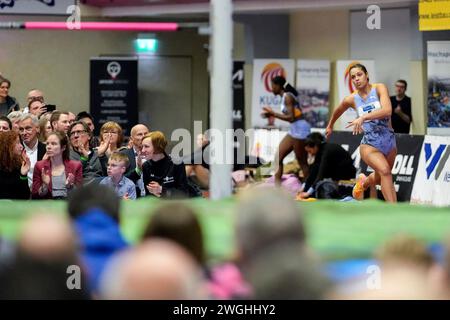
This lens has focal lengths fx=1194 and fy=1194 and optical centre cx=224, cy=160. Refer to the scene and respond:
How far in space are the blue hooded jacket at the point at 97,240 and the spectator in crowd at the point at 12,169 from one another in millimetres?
3997

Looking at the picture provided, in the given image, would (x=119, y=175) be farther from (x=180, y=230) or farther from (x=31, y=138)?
(x=180, y=230)

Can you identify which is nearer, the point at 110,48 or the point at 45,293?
the point at 45,293

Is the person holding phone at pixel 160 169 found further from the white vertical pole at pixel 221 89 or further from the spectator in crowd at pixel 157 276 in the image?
the spectator in crowd at pixel 157 276

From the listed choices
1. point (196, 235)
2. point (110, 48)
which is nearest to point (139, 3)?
point (110, 48)

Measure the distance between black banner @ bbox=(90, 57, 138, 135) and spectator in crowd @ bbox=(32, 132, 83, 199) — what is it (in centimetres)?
1357

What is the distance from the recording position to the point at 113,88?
74.5 ft

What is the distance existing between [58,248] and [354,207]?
191 cm

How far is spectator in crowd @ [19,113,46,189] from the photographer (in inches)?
380

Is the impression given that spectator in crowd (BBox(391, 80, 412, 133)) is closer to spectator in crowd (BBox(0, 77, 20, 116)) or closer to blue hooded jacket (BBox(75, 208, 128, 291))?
spectator in crowd (BBox(0, 77, 20, 116))

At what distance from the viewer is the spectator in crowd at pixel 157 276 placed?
3.42 meters

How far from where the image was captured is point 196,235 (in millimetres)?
3846

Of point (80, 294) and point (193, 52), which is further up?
point (193, 52)

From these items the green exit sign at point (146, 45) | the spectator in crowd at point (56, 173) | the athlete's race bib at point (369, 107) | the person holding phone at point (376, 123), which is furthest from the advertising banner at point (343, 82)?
the spectator in crowd at point (56, 173)
